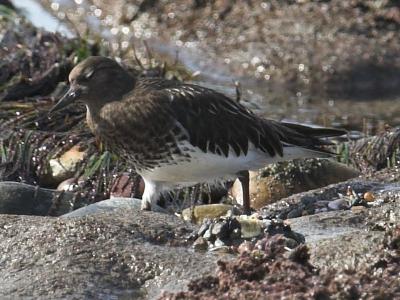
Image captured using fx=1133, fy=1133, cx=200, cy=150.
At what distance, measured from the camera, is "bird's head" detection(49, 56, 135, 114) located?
16.4 feet

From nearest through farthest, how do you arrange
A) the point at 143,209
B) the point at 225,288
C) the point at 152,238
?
the point at 225,288
the point at 152,238
the point at 143,209

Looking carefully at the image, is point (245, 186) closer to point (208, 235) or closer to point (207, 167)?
point (207, 167)

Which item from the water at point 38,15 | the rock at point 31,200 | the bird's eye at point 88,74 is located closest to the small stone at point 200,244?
the bird's eye at point 88,74

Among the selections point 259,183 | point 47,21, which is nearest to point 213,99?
point 259,183

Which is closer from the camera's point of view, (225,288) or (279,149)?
(225,288)

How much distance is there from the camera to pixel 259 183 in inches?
224

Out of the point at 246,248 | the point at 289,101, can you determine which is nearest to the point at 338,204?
the point at 246,248

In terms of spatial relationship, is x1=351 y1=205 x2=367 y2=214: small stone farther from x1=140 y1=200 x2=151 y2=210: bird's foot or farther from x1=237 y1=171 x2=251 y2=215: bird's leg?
x1=140 y1=200 x2=151 y2=210: bird's foot

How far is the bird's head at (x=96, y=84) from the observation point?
16.4ft

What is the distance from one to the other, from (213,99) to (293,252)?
194 centimetres

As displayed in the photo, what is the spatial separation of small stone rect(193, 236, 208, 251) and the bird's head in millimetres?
1269

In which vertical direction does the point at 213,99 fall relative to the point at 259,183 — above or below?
above

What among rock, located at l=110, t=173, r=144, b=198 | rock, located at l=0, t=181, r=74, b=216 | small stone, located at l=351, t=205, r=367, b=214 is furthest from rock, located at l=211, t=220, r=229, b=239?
rock, located at l=110, t=173, r=144, b=198

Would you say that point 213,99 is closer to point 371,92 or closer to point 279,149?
point 279,149
